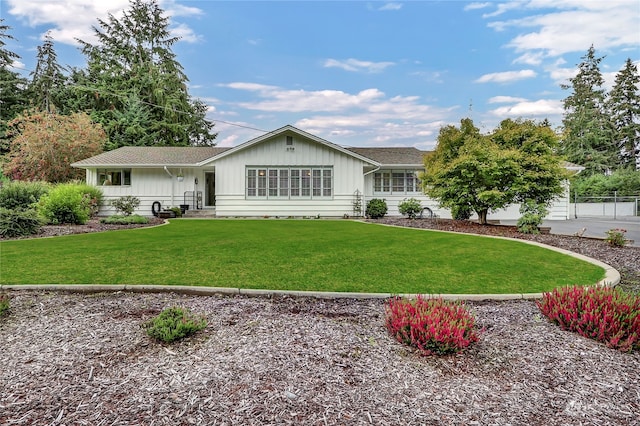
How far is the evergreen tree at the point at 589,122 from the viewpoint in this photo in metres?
33.3

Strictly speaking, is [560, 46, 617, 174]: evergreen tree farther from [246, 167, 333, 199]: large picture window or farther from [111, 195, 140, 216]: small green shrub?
[111, 195, 140, 216]: small green shrub

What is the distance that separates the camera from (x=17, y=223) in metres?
9.14

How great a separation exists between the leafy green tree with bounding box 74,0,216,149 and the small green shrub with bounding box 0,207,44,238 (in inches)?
739

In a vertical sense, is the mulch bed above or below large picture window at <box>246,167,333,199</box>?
below

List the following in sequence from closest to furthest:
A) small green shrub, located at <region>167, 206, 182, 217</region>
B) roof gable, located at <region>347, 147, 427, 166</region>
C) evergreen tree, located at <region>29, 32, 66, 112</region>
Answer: small green shrub, located at <region>167, 206, 182, 217</region>
roof gable, located at <region>347, 147, 427, 166</region>
evergreen tree, located at <region>29, 32, 66, 112</region>

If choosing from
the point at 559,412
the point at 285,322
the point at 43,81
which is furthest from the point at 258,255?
the point at 43,81

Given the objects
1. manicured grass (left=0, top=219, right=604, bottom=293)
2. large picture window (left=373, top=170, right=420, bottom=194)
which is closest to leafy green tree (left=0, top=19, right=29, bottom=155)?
manicured grass (left=0, top=219, right=604, bottom=293)

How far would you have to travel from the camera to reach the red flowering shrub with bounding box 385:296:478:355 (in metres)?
2.64

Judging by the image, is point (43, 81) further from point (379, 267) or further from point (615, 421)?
point (615, 421)

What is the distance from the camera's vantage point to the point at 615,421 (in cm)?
195

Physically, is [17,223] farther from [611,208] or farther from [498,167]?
[611,208]

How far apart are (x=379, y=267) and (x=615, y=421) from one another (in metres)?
3.71

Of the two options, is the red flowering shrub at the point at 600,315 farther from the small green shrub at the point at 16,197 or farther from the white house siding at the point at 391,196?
the white house siding at the point at 391,196

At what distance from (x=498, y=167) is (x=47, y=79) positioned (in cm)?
3716
